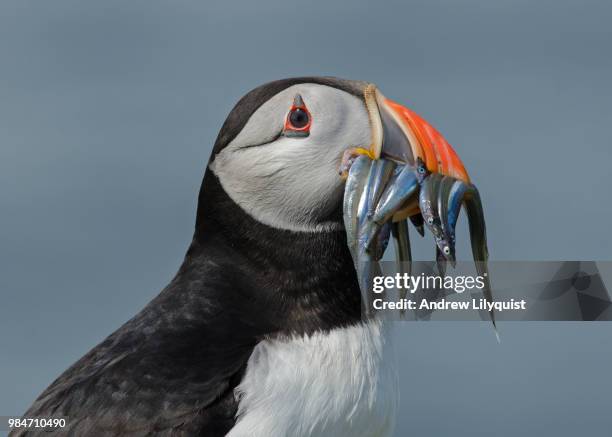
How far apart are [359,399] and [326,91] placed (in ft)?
4.55

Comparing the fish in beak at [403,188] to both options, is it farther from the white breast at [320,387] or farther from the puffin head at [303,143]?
the white breast at [320,387]

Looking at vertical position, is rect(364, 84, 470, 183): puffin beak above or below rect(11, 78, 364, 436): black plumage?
above

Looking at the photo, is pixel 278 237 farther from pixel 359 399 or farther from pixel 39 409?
pixel 39 409

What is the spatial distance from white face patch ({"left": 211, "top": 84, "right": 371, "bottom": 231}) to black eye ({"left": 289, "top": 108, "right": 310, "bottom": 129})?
0.03 meters

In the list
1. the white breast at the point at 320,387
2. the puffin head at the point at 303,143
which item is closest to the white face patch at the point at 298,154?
the puffin head at the point at 303,143

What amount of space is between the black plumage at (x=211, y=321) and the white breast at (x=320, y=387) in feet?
0.23

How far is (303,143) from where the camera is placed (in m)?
7.29

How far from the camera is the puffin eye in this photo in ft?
23.9

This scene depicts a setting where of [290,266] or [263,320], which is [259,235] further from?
[263,320]

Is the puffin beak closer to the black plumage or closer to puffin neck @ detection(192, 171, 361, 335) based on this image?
the black plumage

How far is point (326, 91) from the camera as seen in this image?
7.40m

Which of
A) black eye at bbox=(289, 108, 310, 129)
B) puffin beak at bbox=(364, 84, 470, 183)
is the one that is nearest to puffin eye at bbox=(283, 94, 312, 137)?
black eye at bbox=(289, 108, 310, 129)

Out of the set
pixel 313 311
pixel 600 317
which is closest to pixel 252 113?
pixel 313 311

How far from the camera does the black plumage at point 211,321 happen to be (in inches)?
277
